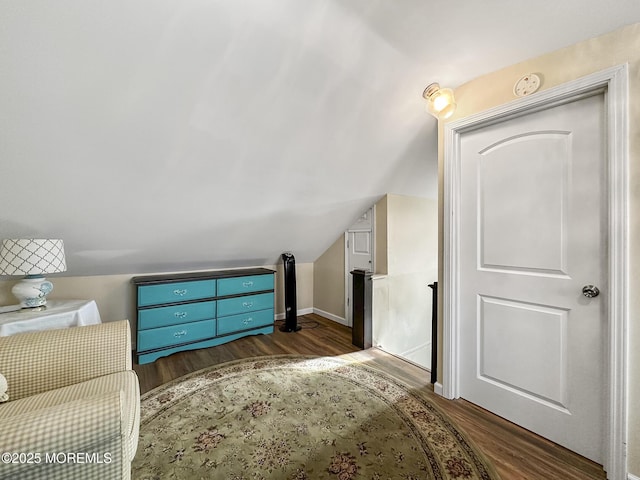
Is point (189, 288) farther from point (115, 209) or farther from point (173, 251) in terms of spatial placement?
point (115, 209)

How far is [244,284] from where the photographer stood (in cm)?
302

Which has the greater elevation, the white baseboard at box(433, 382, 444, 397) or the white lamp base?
the white lamp base

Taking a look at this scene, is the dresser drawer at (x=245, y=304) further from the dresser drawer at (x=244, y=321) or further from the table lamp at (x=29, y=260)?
the table lamp at (x=29, y=260)

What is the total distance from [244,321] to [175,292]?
81 centimetres

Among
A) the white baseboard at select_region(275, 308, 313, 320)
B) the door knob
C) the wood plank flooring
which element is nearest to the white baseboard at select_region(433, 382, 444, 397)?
the wood plank flooring

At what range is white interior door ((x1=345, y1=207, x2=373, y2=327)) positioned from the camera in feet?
10.6

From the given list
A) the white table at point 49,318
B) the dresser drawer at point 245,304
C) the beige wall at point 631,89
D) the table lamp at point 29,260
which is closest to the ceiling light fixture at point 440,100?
the beige wall at point 631,89

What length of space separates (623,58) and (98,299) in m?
4.12

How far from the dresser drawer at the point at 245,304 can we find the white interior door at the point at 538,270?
2.10 m

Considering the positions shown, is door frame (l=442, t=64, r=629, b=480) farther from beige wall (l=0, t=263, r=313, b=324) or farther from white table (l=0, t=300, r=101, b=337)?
beige wall (l=0, t=263, r=313, b=324)

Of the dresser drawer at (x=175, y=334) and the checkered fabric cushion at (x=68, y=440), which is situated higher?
the checkered fabric cushion at (x=68, y=440)

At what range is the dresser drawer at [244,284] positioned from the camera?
114 inches

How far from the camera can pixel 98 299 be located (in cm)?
265

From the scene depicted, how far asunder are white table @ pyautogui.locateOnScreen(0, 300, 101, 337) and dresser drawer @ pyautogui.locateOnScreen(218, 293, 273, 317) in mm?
1089
